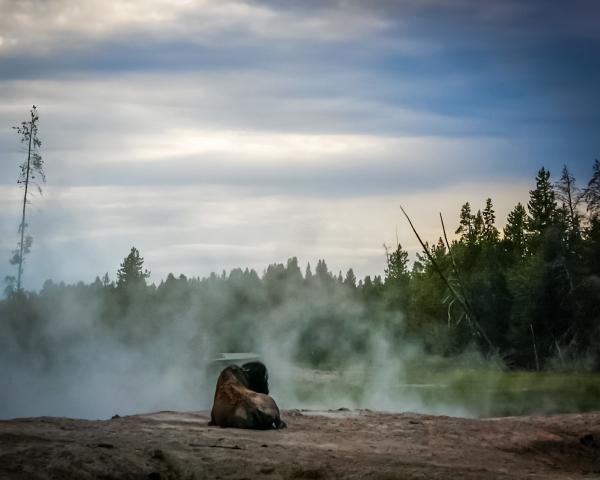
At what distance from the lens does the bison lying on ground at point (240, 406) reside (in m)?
15.0

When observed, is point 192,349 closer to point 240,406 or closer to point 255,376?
point 255,376

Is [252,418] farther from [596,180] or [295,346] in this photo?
[596,180]

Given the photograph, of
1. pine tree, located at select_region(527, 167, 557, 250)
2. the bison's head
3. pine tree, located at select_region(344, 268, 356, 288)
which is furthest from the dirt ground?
pine tree, located at select_region(527, 167, 557, 250)

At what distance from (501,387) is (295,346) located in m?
10.1

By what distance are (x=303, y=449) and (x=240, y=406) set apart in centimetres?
298

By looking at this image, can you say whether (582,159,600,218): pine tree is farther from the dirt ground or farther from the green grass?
the dirt ground

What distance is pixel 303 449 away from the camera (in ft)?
40.8

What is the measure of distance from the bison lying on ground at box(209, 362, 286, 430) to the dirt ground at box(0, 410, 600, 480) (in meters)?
0.56

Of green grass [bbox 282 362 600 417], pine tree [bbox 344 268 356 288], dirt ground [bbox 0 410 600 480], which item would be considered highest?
pine tree [bbox 344 268 356 288]

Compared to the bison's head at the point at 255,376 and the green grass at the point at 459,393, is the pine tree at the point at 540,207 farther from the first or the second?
the bison's head at the point at 255,376

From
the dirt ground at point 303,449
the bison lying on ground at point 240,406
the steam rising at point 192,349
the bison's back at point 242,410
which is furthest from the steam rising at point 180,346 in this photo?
the bison's back at point 242,410

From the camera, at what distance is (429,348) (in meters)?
57.1

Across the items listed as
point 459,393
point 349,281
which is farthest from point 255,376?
point 349,281

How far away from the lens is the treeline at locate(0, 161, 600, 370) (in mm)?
31297
